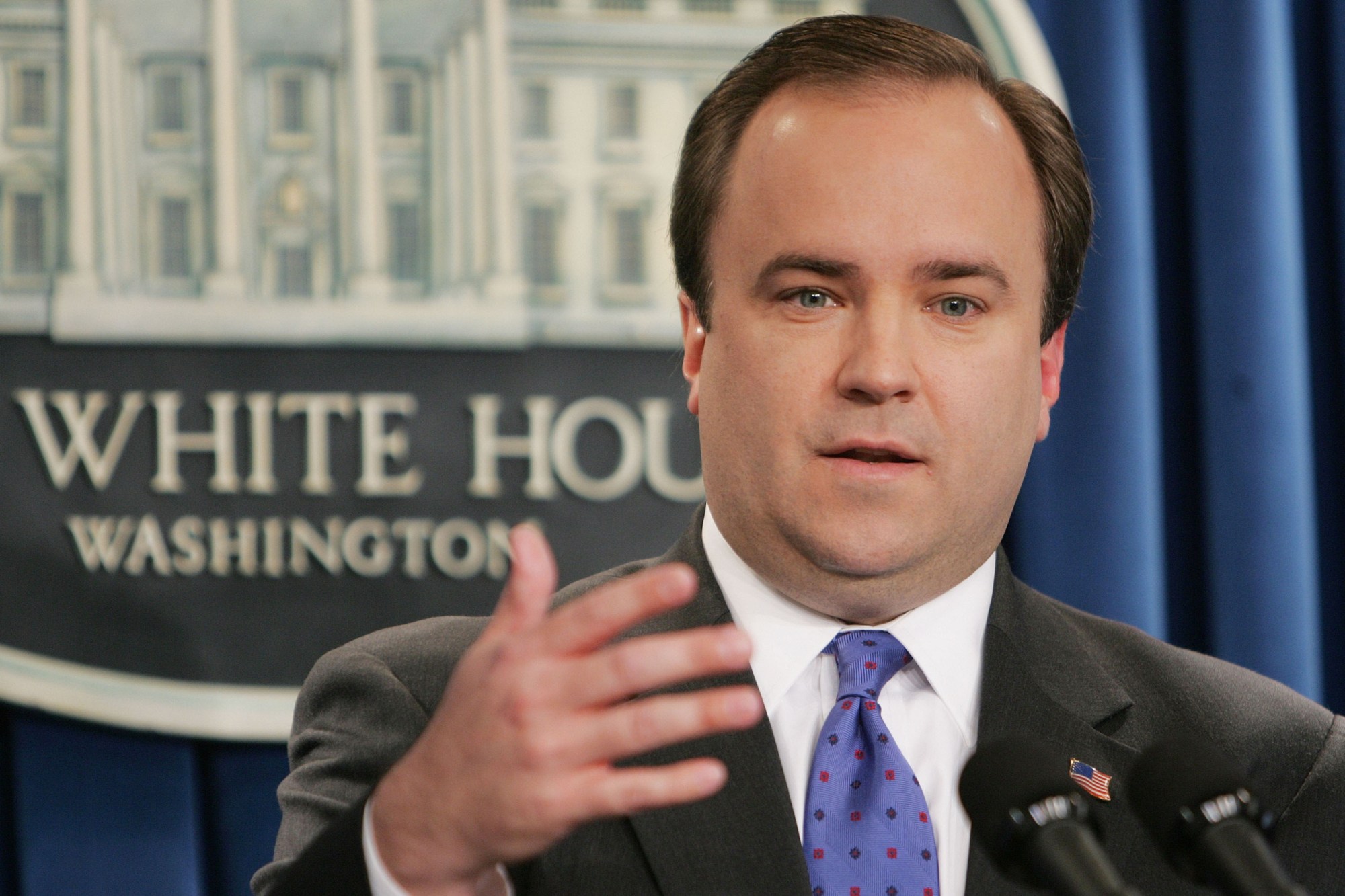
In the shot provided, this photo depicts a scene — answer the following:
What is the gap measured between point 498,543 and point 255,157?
0.51m

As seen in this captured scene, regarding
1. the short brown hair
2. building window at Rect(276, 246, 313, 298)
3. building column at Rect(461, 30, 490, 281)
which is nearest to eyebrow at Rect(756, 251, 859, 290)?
the short brown hair

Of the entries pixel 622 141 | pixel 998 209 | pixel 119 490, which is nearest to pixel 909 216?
pixel 998 209

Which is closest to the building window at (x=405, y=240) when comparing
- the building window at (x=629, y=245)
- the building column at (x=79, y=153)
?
the building window at (x=629, y=245)

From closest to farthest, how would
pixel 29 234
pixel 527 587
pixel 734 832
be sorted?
pixel 527 587 < pixel 734 832 < pixel 29 234

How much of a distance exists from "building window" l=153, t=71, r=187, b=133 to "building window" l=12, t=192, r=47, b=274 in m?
0.15

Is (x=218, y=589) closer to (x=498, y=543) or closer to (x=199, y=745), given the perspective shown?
(x=199, y=745)

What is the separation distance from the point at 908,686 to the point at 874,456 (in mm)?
178

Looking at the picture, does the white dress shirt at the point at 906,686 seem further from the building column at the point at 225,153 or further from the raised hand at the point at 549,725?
the building column at the point at 225,153

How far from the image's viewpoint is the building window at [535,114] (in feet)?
5.14

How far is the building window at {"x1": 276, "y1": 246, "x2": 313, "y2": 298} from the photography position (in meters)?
1.54

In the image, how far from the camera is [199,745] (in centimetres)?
150

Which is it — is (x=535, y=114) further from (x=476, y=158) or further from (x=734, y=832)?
(x=734, y=832)

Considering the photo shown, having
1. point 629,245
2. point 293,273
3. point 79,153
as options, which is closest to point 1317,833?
point 629,245

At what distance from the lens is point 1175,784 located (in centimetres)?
59
